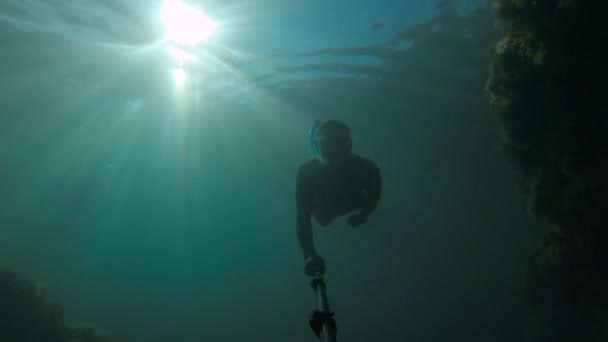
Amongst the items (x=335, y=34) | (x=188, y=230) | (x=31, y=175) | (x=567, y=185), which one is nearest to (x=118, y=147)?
(x=31, y=175)

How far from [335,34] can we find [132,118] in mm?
17132

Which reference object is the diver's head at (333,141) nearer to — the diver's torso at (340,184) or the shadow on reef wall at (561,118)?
the diver's torso at (340,184)

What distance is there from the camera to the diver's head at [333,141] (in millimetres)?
5117

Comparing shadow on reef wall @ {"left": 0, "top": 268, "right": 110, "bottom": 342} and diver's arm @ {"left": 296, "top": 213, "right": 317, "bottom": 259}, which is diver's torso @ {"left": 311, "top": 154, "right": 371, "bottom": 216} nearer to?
diver's arm @ {"left": 296, "top": 213, "right": 317, "bottom": 259}

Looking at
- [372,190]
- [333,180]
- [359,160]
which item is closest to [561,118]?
[372,190]

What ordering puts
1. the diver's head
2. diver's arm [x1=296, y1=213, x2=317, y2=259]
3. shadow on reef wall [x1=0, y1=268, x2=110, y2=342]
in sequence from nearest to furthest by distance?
diver's arm [x1=296, y1=213, x2=317, y2=259] → the diver's head → shadow on reef wall [x1=0, y1=268, x2=110, y2=342]

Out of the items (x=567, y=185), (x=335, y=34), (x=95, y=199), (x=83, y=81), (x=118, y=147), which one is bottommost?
(x=567, y=185)

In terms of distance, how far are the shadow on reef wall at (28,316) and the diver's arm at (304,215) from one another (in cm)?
1505

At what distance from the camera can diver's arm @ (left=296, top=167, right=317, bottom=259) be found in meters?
4.29

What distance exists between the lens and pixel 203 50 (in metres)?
15.0

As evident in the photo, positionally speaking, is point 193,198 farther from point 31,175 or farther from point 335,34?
point 335,34

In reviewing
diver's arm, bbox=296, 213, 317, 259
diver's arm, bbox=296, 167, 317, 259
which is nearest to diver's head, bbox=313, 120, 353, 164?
diver's arm, bbox=296, 167, 317, 259

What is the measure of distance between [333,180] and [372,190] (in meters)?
0.94

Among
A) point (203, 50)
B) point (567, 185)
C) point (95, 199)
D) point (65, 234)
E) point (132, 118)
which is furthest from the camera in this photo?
point (65, 234)
